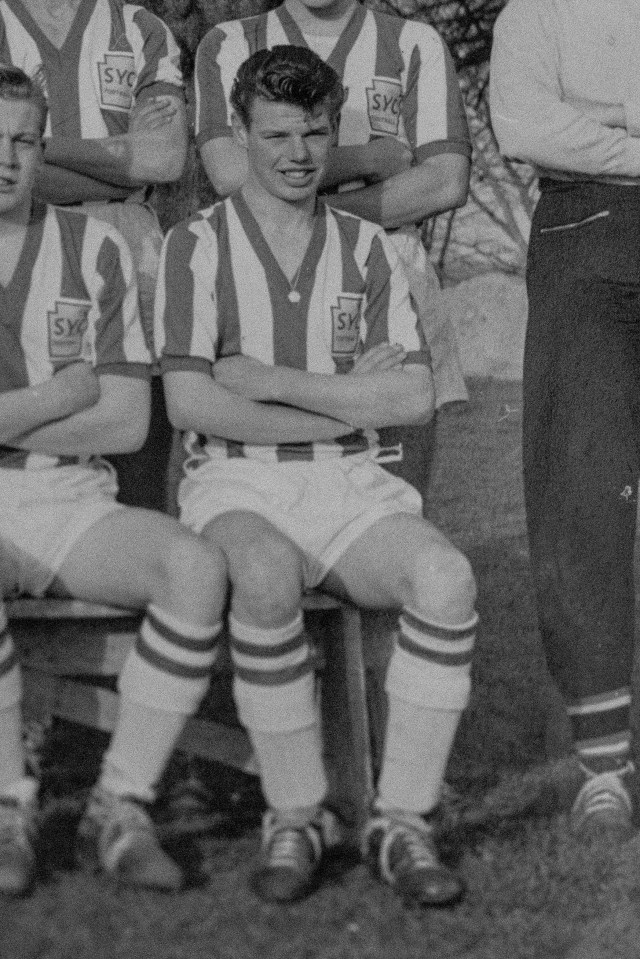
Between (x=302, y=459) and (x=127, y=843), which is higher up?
(x=302, y=459)

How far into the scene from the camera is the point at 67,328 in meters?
4.10

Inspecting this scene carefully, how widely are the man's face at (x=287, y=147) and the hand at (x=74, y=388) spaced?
65 centimetres

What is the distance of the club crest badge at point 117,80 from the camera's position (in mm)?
4598

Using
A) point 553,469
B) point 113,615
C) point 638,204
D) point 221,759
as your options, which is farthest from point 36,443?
point 638,204

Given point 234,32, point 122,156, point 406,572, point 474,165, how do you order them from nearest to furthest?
point 406,572 → point 122,156 → point 234,32 → point 474,165

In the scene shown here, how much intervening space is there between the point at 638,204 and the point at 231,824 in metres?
1.87

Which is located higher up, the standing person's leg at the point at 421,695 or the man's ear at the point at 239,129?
the man's ear at the point at 239,129

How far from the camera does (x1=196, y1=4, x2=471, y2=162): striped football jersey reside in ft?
15.5

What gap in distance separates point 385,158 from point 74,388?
4.05ft

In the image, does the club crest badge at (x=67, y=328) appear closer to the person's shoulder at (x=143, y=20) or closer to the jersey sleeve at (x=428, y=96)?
the person's shoulder at (x=143, y=20)

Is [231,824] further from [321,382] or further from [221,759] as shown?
[321,382]

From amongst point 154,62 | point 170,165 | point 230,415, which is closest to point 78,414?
point 230,415

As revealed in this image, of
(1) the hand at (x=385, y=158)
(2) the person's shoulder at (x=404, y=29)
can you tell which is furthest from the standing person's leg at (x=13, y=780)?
(2) the person's shoulder at (x=404, y=29)

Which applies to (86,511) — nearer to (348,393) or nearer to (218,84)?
(348,393)
